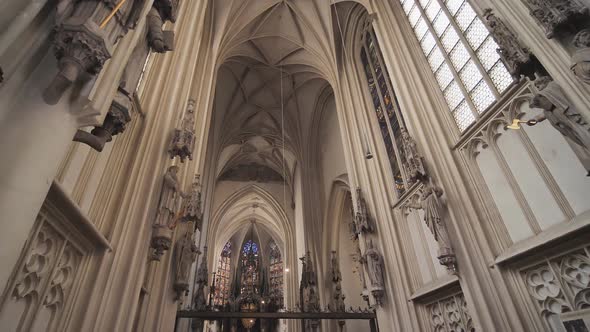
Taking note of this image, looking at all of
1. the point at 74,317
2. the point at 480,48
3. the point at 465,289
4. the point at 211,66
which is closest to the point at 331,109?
the point at 211,66

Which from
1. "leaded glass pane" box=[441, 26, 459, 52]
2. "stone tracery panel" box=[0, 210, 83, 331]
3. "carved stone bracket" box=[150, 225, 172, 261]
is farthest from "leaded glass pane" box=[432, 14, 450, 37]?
"stone tracery panel" box=[0, 210, 83, 331]

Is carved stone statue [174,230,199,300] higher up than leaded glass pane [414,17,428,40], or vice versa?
leaded glass pane [414,17,428,40]

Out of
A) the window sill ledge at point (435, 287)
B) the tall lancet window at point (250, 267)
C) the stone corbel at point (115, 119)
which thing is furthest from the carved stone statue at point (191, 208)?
the tall lancet window at point (250, 267)

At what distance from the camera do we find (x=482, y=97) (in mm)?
5082

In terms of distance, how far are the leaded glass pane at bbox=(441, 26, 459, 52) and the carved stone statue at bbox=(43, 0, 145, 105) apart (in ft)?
19.2

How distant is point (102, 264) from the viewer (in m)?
3.31

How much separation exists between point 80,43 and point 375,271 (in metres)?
6.63

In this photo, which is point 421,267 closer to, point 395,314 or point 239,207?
point 395,314

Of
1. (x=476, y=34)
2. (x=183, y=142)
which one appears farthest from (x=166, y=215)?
(x=476, y=34)

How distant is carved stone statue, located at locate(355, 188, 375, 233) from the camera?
297 inches

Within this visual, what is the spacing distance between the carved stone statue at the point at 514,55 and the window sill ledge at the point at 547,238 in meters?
1.70

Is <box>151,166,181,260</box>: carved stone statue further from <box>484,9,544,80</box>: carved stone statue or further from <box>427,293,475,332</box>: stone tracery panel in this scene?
<box>427,293,475,332</box>: stone tracery panel

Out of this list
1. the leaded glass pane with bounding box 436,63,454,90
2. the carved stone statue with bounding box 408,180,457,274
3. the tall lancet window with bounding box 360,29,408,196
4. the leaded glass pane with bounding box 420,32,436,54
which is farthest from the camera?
the tall lancet window with bounding box 360,29,408,196

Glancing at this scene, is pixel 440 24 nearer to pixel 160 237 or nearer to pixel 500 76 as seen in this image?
pixel 500 76
